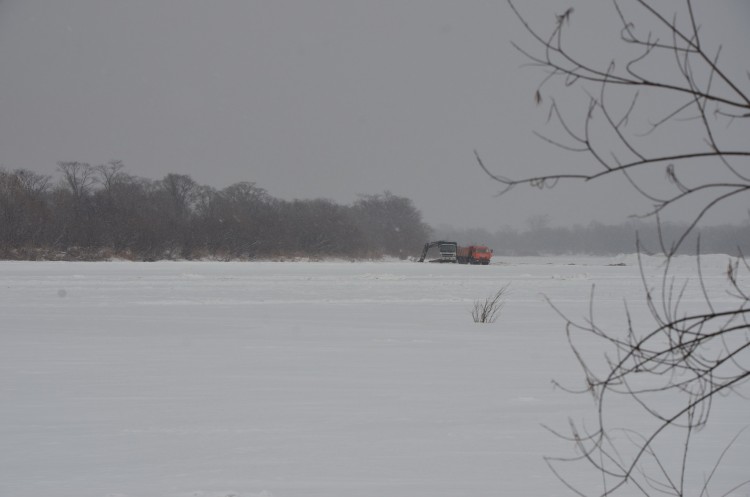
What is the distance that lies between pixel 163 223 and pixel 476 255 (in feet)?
108

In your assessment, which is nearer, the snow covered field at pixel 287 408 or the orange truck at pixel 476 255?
A: the snow covered field at pixel 287 408

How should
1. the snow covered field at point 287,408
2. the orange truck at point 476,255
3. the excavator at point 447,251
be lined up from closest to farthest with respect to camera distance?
the snow covered field at point 287,408
the orange truck at point 476,255
the excavator at point 447,251

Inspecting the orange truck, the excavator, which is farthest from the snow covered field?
the excavator

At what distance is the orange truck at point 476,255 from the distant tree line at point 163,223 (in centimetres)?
2269

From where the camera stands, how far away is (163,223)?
7606 centimetres

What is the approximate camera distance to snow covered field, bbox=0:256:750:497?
467 centimetres

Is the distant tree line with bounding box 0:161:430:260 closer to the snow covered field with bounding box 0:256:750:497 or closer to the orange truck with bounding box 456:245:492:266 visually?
the orange truck with bounding box 456:245:492:266

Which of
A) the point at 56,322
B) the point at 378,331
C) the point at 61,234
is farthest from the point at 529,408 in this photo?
the point at 61,234

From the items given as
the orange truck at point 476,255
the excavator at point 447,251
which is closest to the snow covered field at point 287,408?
the orange truck at point 476,255

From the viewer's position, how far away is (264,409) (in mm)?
6621

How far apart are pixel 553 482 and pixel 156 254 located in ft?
223

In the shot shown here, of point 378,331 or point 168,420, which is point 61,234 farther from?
point 168,420

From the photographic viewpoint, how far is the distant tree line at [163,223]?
65562mm

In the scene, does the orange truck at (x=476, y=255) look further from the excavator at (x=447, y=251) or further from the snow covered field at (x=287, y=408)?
the snow covered field at (x=287, y=408)
